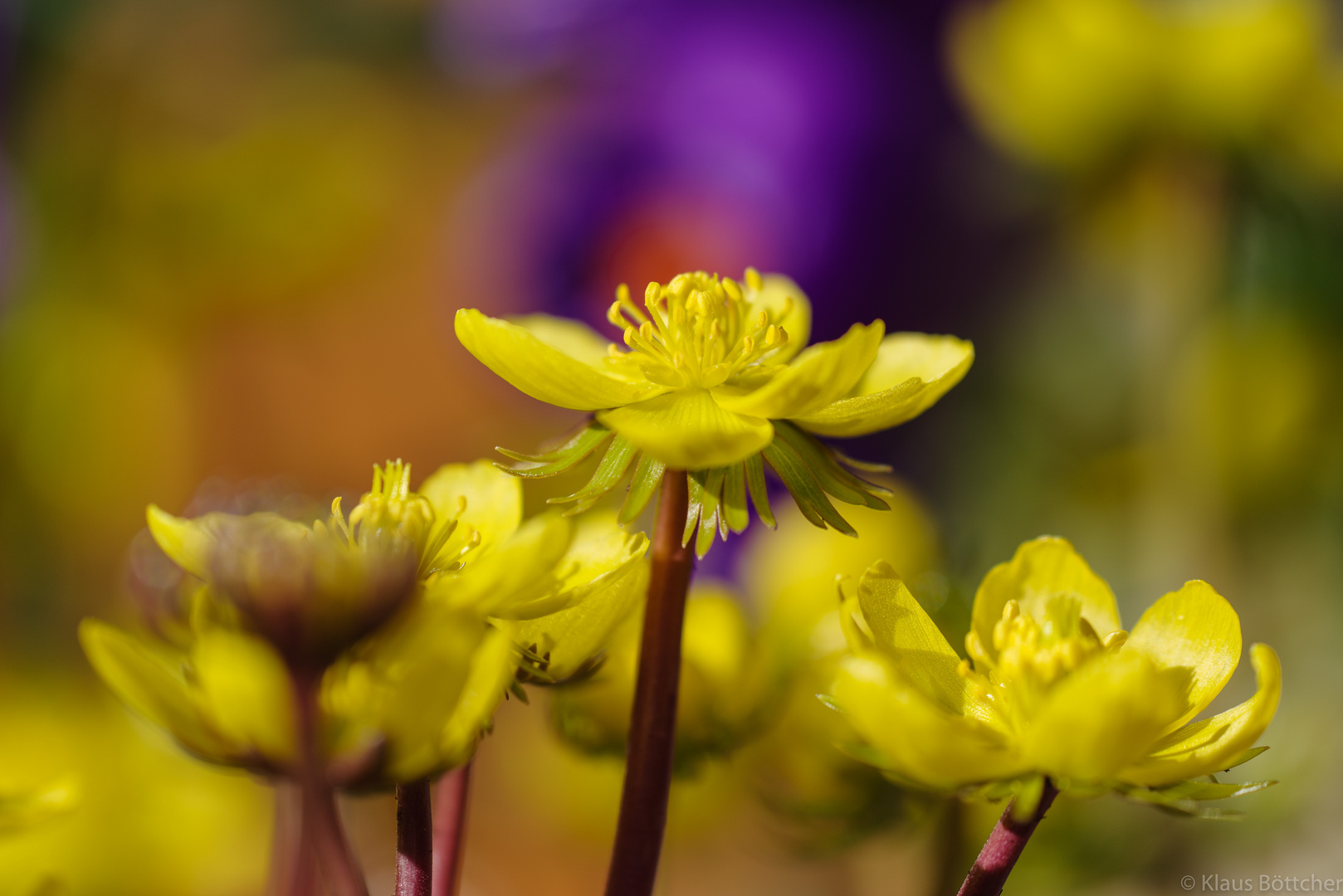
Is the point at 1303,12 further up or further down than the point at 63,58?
further down

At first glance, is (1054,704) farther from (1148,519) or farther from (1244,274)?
(1244,274)

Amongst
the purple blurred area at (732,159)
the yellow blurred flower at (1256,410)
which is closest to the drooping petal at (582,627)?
the yellow blurred flower at (1256,410)

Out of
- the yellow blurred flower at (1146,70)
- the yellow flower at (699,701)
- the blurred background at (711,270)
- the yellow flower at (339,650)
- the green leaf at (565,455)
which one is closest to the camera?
the yellow flower at (339,650)

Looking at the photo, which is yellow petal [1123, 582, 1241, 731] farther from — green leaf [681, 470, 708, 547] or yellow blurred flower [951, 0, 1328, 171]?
yellow blurred flower [951, 0, 1328, 171]

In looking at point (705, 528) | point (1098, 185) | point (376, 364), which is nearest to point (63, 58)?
point (376, 364)

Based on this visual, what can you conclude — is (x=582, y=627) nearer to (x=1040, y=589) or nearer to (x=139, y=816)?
(x=1040, y=589)

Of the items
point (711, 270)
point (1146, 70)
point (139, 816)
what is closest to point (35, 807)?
point (139, 816)

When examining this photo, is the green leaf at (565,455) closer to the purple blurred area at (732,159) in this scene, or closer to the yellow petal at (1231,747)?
the yellow petal at (1231,747)
